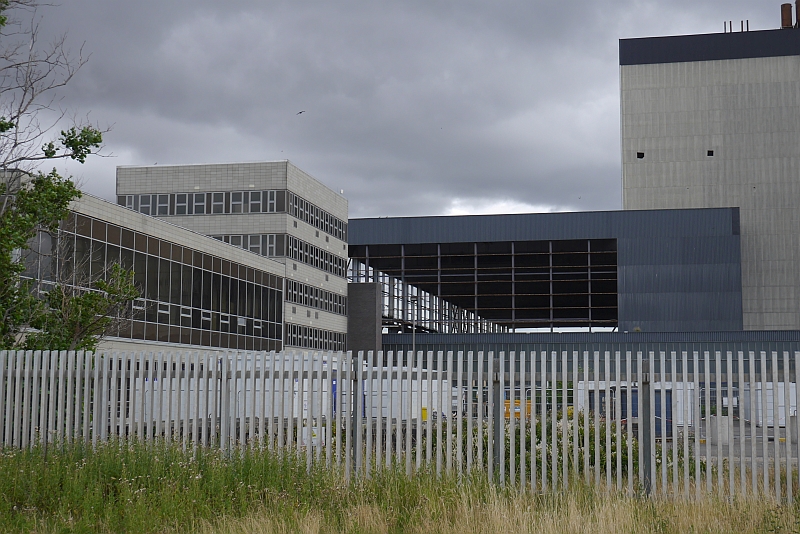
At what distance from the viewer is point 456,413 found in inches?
604

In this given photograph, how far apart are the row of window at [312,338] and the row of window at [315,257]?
4.97 meters

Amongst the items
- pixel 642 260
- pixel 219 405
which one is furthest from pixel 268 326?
pixel 219 405

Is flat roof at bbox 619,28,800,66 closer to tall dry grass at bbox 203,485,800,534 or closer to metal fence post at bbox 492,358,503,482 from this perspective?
metal fence post at bbox 492,358,503,482

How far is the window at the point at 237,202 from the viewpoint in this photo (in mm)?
69000

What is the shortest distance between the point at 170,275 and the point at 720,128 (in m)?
59.2

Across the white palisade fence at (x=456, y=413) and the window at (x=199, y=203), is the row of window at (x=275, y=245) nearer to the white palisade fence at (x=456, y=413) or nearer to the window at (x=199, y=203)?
the window at (x=199, y=203)

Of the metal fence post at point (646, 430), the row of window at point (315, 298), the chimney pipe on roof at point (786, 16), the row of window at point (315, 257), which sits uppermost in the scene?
the chimney pipe on roof at point (786, 16)

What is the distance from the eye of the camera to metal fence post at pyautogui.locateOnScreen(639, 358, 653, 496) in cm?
1465

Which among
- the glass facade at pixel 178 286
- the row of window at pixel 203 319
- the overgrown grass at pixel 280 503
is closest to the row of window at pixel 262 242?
the glass facade at pixel 178 286

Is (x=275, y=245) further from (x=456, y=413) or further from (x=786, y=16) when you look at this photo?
(x=786, y=16)

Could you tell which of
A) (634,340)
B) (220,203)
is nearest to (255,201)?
(220,203)

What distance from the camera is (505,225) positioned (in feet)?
261

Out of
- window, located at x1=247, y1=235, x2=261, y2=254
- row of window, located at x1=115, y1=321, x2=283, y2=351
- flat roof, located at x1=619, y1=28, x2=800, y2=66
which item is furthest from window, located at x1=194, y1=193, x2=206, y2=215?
flat roof, located at x1=619, y1=28, x2=800, y2=66

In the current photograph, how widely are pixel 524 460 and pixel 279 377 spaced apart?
413 centimetres
